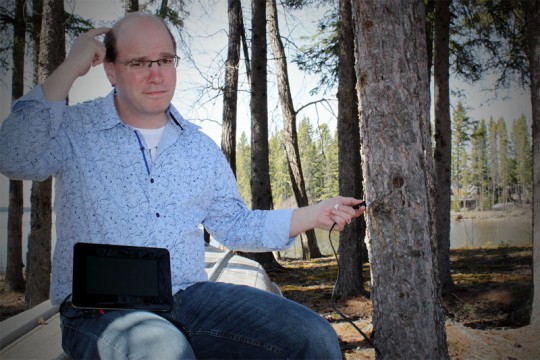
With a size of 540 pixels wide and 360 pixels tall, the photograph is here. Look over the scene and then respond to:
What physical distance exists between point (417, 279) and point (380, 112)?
1047 millimetres

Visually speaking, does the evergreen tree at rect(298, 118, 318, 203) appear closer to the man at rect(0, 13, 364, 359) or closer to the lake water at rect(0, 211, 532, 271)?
the lake water at rect(0, 211, 532, 271)

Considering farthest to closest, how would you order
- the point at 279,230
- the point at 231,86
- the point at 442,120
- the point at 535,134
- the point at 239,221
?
the point at 231,86 → the point at 442,120 → the point at 535,134 → the point at 239,221 → the point at 279,230

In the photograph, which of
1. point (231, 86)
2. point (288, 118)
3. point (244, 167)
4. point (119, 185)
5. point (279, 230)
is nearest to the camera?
point (119, 185)

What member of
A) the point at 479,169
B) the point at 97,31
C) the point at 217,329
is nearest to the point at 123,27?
the point at 97,31

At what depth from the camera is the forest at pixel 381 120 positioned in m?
2.70

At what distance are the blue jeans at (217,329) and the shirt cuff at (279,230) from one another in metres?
0.24

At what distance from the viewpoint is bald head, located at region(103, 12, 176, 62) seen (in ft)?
6.67

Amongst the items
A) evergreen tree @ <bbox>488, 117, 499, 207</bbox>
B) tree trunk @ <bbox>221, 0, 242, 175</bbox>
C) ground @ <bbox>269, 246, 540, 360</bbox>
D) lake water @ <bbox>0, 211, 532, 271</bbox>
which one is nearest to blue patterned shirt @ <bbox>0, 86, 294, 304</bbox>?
ground @ <bbox>269, 246, 540, 360</bbox>

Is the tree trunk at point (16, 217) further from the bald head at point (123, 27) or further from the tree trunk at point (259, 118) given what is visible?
the bald head at point (123, 27)

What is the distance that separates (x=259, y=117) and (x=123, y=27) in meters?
7.82

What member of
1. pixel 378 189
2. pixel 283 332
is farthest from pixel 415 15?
pixel 283 332

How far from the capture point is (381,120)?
2732mm

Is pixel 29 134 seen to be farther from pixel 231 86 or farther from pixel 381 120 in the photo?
pixel 231 86

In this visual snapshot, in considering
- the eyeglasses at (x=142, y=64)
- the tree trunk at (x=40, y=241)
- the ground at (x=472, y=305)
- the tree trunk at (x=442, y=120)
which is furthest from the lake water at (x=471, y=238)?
the eyeglasses at (x=142, y=64)
